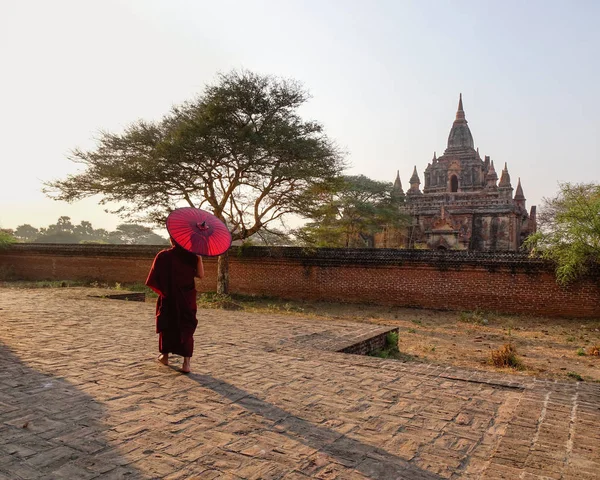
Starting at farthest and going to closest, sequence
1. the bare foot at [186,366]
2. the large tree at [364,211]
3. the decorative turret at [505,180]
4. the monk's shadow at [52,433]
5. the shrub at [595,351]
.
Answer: the decorative turret at [505,180]
the large tree at [364,211]
the shrub at [595,351]
the bare foot at [186,366]
the monk's shadow at [52,433]

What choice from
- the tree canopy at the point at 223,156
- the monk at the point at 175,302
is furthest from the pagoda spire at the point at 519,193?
the monk at the point at 175,302

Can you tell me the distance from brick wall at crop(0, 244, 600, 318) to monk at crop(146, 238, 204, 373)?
35.5 ft

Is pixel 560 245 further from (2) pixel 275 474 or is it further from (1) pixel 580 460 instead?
(2) pixel 275 474

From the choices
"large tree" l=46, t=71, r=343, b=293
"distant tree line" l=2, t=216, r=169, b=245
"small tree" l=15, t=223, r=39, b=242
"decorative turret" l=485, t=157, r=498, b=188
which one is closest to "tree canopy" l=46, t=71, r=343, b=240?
"large tree" l=46, t=71, r=343, b=293

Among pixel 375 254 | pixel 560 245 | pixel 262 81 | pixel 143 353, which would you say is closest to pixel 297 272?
pixel 375 254

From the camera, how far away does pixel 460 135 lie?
36812mm

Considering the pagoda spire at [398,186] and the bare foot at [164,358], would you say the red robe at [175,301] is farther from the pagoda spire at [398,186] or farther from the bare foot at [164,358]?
the pagoda spire at [398,186]

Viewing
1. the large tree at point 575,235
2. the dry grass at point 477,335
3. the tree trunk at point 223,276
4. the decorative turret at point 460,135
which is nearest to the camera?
the dry grass at point 477,335

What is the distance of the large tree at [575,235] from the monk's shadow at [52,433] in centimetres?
1214

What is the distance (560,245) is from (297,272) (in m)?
8.44

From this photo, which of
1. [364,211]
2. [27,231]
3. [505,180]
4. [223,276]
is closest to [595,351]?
[223,276]

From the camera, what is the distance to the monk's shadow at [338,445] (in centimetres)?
270

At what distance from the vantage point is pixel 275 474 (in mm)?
2609

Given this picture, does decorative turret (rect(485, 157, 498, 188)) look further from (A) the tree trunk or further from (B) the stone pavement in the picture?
(B) the stone pavement
